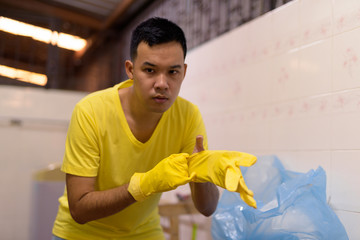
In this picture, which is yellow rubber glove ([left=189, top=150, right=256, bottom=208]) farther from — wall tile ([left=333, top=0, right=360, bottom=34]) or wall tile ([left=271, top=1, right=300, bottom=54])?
wall tile ([left=271, top=1, right=300, bottom=54])

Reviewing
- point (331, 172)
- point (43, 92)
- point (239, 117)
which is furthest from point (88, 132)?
point (43, 92)

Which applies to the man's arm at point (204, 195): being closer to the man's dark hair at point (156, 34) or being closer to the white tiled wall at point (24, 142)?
the man's dark hair at point (156, 34)

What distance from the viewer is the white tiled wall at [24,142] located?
3.25 meters

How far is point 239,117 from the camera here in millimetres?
1898

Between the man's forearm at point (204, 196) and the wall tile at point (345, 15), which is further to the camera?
the wall tile at point (345, 15)

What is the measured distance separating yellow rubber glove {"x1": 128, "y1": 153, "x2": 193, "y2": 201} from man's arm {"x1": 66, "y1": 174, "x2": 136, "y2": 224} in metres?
0.04

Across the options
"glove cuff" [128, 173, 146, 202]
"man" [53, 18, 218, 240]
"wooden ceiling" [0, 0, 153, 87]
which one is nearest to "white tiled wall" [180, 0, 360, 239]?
"man" [53, 18, 218, 240]

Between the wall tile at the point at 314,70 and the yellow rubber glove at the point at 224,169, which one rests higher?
the wall tile at the point at 314,70

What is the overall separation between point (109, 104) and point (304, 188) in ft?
2.36

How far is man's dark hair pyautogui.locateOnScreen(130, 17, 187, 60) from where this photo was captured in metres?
1.01

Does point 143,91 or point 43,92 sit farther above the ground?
point 43,92

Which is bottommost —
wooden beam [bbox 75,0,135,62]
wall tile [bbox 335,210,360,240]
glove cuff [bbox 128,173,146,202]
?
wall tile [bbox 335,210,360,240]

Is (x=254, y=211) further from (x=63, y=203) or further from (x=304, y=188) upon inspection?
(x=63, y=203)

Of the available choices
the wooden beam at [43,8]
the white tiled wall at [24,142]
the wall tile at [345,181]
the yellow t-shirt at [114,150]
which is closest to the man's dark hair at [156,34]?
the yellow t-shirt at [114,150]
